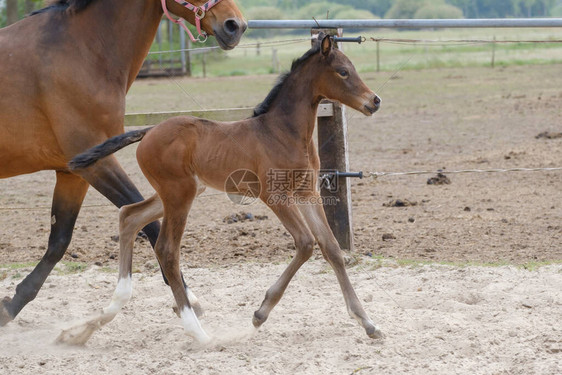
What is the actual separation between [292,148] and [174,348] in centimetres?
126

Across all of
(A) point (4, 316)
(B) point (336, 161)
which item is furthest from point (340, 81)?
(A) point (4, 316)

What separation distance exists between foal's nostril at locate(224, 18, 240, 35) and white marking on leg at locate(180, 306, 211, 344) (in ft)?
5.05

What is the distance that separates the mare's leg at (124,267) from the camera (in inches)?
162

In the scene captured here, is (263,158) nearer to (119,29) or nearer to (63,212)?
(119,29)

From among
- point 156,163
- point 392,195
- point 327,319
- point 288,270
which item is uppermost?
point 156,163

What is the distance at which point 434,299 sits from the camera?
4.60 m

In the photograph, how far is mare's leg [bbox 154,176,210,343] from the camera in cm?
396

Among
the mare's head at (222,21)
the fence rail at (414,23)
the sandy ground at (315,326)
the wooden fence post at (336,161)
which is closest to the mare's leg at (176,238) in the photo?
the sandy ground at (315,326)

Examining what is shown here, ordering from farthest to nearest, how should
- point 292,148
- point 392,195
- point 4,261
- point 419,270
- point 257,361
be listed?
point 392,195 < point 4,261 < point 419,270 < point 292,148 < point 257,361

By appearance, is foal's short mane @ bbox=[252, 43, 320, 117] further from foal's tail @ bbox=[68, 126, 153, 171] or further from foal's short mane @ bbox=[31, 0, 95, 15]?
foal's short mane @ bbox=[31, 0, 95, 15]

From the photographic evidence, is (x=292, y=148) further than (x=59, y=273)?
No

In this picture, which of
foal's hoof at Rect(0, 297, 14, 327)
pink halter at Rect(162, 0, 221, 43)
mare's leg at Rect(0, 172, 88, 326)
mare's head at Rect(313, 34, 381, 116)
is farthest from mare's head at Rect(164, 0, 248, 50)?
foal's hoof at Rect(0, 297, 14, 327)

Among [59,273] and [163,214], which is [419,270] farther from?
[59,273]

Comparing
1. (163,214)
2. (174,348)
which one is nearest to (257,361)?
(174,348)
